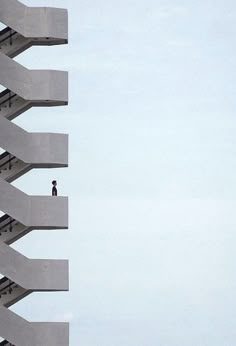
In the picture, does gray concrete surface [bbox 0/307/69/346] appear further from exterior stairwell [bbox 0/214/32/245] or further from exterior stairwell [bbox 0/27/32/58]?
exterior stairwell [bbox 0/27/32/58]

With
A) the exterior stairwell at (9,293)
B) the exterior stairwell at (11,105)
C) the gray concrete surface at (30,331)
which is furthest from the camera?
the exterior stairwell at (11,105)

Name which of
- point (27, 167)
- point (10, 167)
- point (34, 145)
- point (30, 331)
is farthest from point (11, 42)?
point (30, 331)

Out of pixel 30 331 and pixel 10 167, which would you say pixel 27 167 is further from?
pixel 30 331

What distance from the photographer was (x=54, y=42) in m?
63.4

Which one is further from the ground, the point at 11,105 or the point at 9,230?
the point at 11,105

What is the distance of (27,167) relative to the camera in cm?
6238

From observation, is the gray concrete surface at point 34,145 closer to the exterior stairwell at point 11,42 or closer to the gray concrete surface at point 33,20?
the exterior stairwell at point 11,42

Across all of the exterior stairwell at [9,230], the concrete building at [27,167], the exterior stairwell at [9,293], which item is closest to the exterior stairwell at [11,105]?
the concrete building at [27,167]

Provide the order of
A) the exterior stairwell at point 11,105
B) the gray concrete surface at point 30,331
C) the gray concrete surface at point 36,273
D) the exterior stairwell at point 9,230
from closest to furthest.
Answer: the gray concrete surface at point 30,331, the gray concrete surface at point 36,273, the exterior stairwell at point 9,230, the exterior stairwell at point 11,105

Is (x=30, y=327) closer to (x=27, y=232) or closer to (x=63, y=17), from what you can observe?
(x=27, y=232)

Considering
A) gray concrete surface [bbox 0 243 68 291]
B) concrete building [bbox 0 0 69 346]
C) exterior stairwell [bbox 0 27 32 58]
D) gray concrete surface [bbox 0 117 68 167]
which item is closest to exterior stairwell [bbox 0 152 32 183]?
concrete building [bbox 0 0 69 346]

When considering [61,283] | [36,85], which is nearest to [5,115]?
[36,85]

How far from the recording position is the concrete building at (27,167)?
201 ft

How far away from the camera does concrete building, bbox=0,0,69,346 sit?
61219 millimetres
